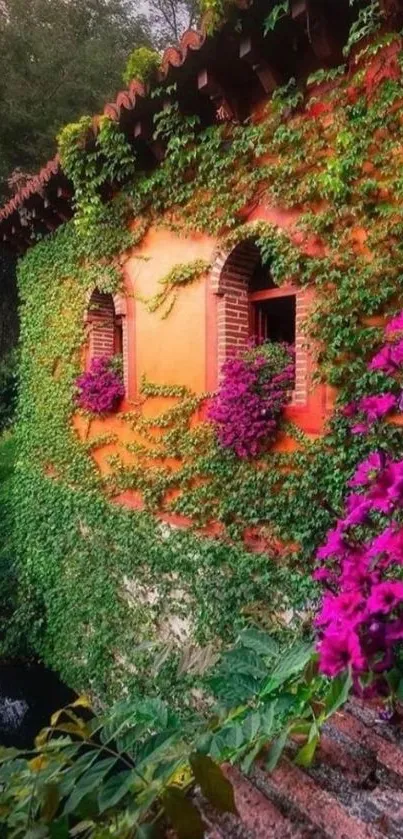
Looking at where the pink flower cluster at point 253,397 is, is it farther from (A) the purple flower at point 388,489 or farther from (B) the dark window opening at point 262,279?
(A) the purple flower at point 388,489

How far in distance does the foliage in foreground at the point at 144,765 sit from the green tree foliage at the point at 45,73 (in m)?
13.2

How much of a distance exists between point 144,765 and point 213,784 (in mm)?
236

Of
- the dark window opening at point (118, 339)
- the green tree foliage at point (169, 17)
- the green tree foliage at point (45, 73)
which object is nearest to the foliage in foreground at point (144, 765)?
the dark window opening at point (118, 339)

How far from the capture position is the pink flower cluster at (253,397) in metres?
4.26

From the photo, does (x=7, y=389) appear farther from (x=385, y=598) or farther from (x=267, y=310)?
(x=385, y=598)

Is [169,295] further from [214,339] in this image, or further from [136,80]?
[136,80]

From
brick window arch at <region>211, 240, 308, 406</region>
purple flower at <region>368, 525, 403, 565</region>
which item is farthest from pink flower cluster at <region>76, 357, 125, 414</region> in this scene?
purple flower at <region>368, 525, 403, 565</region>

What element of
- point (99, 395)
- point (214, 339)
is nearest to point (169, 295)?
point (214, 339)

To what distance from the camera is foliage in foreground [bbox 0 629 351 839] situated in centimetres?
110

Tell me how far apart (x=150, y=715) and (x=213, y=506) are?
10.4 feet

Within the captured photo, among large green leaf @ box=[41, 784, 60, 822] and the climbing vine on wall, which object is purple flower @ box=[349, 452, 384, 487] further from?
large green leaf @ box=[41, 784, 60, 822]

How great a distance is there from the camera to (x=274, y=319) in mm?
5285

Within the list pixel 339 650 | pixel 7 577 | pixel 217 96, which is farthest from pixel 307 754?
pixel 7 577

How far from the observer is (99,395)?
6.21 m
